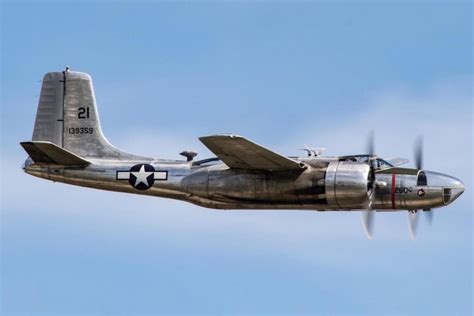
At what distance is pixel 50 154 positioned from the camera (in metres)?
33.9

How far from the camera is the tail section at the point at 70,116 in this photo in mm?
35781

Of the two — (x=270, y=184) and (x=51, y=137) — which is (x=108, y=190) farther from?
(x=270, y=184)

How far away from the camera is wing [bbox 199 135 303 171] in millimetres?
30234

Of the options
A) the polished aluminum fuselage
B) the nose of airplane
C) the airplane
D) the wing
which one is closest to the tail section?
the airplane

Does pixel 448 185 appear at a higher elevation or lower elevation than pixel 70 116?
lower

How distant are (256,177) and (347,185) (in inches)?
111

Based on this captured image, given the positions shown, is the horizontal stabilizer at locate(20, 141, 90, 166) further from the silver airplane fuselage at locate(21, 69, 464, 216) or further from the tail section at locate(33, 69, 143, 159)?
the tail section at locate(33, 69, 143, 159)

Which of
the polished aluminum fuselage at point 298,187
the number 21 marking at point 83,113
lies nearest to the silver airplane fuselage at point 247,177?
the polished aluminum fuselage at point 298,187

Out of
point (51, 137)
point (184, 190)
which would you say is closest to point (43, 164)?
point (51, 137)

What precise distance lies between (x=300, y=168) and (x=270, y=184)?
1.01 m

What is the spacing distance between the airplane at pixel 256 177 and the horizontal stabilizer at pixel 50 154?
3 cm

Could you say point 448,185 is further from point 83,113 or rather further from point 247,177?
point 83,113

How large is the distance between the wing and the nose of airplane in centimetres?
385

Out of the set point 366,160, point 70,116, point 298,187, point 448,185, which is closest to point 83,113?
point 70,116
